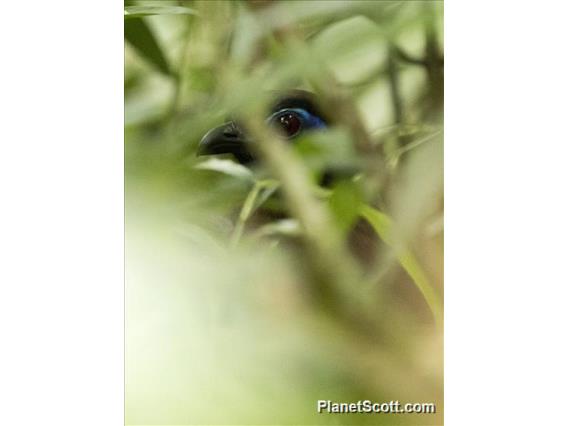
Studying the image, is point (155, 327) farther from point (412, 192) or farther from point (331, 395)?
point (412, 192)

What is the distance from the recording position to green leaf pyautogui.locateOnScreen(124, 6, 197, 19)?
103cm

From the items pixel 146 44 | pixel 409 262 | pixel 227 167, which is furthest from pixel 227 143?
pixel 409 262

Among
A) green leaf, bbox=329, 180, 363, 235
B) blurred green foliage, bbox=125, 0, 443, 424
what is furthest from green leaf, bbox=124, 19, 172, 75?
green leaf, bbox=329, 180, 363, 235

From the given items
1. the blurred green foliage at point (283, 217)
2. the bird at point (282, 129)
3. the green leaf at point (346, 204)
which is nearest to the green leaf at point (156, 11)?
the blurred green foliage at point (283, 217)

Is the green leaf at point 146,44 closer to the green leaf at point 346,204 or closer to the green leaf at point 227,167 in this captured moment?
the green leaf at point 227,167

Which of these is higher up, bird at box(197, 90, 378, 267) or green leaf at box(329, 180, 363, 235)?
bird at box(197, 90, 378, 267)

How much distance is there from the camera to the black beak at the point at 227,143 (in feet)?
3.36

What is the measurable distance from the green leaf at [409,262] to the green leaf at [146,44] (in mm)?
326

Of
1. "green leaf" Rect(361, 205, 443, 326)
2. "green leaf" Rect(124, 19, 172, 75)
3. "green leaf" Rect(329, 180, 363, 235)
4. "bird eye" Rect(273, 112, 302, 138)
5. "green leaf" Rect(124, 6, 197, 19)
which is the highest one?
"green leaf" Rect(124, 6, 197, 19)

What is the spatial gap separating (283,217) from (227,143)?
0.40ft

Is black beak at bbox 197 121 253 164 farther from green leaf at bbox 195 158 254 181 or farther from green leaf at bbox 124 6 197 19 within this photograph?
green leaf at bbox 124 6 197 19

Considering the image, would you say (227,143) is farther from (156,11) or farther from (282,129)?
(156,11)

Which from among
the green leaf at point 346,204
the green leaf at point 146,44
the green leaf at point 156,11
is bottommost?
the green leaf at point 346,204

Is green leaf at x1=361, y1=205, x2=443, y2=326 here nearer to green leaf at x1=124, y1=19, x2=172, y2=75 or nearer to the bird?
the bird
